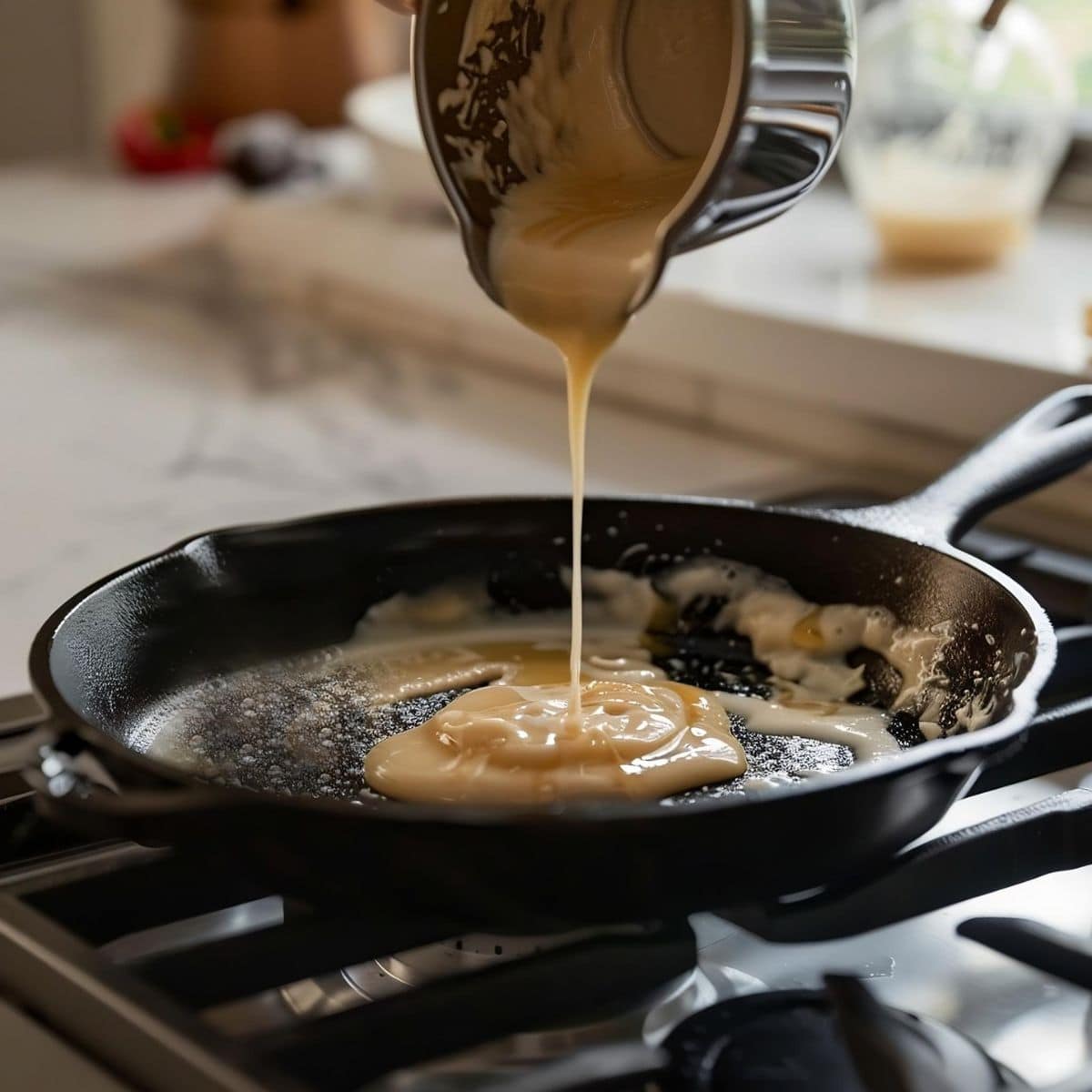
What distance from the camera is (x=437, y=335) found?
54.3 inches

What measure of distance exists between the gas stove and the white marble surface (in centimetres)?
19

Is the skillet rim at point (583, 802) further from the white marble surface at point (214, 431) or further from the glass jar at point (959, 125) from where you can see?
the glass jar at point (959, 125)

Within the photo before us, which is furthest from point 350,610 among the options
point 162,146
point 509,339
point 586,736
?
point 162,146

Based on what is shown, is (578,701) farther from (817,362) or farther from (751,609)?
(817,362)

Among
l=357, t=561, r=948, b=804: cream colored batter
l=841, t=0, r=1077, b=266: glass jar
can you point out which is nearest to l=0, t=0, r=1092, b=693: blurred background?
l=841, t=0, r=1077, b=266: glass jar

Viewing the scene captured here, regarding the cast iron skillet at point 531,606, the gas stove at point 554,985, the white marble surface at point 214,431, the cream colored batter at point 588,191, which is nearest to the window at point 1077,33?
the white marble surface at point 214,431

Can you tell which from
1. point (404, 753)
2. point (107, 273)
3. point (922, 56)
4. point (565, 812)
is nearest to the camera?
point (565, 812)

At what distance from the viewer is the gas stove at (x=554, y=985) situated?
468 millimetres

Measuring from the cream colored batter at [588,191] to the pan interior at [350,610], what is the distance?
0.04 m

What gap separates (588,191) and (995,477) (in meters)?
0.21

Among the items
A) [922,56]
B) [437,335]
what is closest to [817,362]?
[922,56]

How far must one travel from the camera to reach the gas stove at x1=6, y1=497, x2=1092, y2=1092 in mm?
468

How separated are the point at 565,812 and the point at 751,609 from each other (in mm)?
359

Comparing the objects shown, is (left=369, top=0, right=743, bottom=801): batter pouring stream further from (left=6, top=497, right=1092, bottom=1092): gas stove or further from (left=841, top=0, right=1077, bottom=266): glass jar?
(left=841, top=0, right=1077, bottom=266): glass jar
